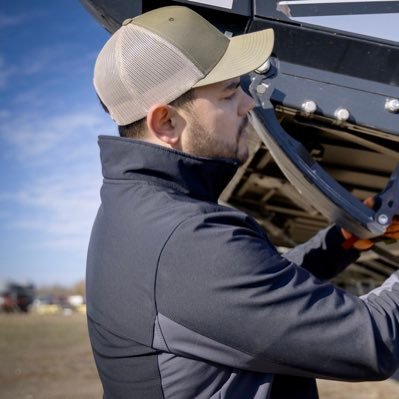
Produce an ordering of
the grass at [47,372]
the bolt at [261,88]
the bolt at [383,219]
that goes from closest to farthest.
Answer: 1. the bolt at [383,219]
2. the bolt at [261,88]
3. the grass at [47,372]

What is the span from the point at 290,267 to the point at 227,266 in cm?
14

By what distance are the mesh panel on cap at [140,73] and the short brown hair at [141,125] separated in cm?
1

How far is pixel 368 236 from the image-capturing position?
6.47 ft

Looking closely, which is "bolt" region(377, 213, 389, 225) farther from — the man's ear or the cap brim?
the man's ear

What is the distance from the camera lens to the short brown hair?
1351mm

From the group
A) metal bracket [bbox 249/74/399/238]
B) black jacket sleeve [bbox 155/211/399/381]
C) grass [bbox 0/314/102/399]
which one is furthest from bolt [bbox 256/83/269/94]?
grass [bbox 0/314/102/399]

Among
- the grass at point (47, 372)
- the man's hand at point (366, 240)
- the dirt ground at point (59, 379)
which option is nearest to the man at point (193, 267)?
the man's hand at point (366, 240)

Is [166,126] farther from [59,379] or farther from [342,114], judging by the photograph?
[59,379]

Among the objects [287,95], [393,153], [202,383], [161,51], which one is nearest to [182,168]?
[161,51]

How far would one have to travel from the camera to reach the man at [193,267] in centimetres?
115

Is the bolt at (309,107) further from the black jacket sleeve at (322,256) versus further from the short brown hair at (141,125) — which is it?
the short brown hair at (141,125)

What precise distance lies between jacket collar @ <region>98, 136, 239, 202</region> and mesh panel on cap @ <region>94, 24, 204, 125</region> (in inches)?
3.4

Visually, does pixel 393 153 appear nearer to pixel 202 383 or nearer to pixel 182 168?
pixel 182 168

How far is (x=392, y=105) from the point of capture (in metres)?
1.98
